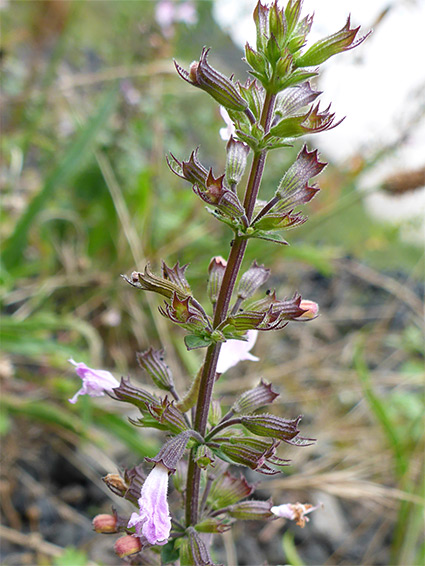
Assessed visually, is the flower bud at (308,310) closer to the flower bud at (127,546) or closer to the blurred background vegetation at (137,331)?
the flower bud at (127,546)

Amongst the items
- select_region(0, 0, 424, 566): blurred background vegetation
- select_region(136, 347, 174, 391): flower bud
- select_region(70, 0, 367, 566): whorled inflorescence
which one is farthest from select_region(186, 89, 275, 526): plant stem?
select_region(0, 0, 424, 566): blurred background vegetation

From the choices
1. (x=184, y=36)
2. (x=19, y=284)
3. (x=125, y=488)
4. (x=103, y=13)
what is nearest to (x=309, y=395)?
(x=19, y=284)

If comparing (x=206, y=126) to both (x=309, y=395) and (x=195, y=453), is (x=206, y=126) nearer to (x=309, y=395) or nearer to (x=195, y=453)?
(x=309, y=395)

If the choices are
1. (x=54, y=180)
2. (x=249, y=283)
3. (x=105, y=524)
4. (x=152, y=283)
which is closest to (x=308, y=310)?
(x=249, y=283)

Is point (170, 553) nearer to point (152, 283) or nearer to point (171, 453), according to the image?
point (171, 453)

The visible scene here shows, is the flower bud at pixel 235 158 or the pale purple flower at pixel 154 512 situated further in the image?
the flower bud at pixel 235 158

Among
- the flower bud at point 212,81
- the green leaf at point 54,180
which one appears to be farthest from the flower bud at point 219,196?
the green leaf at point 54,180

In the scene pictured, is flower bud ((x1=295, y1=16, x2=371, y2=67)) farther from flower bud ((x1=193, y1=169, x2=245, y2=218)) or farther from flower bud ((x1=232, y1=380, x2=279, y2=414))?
flower bud ((x1=232, y1=380, x2=279, y2=414))
